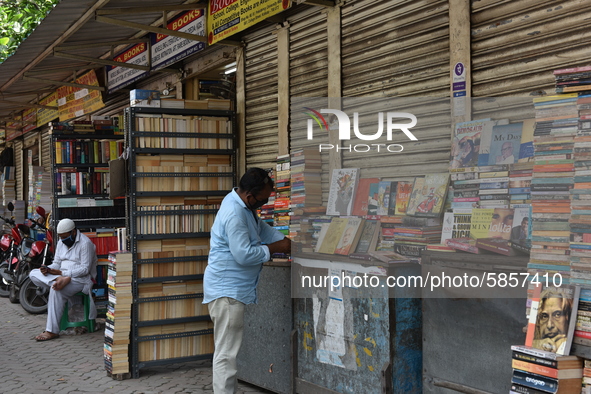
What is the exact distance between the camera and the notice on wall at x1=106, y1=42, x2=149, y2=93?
10278 millimetres

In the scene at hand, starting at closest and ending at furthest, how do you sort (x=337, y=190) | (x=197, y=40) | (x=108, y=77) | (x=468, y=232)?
1. (x=468, y=232)
2. (x=337, y=190)
3. (x=197, y=40)
4. (x=108, y=77)

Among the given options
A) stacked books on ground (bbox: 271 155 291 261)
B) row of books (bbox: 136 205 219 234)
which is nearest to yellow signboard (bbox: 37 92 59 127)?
row of books (bbox: 136 205 219 234)

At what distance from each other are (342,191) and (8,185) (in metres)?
18.2

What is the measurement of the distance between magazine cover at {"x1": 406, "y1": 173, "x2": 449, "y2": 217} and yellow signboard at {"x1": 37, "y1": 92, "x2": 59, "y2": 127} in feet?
40.7

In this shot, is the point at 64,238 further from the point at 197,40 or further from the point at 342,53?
the point at 342,53

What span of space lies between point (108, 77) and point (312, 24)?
668 centimetres

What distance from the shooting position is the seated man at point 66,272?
8.66 metres

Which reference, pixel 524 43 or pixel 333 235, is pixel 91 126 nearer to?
pixel 333 235

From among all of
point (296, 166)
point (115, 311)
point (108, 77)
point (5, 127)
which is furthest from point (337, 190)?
point (5, 127)

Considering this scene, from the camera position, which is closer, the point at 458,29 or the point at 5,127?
the point at 458,29

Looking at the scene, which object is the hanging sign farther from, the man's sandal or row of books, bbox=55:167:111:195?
the man's sandal

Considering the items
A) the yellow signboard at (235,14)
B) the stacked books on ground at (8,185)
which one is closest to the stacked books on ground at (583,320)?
the yellow signboard at (235,14)

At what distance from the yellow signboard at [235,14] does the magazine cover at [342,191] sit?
1767 mm

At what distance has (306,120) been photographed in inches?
262
